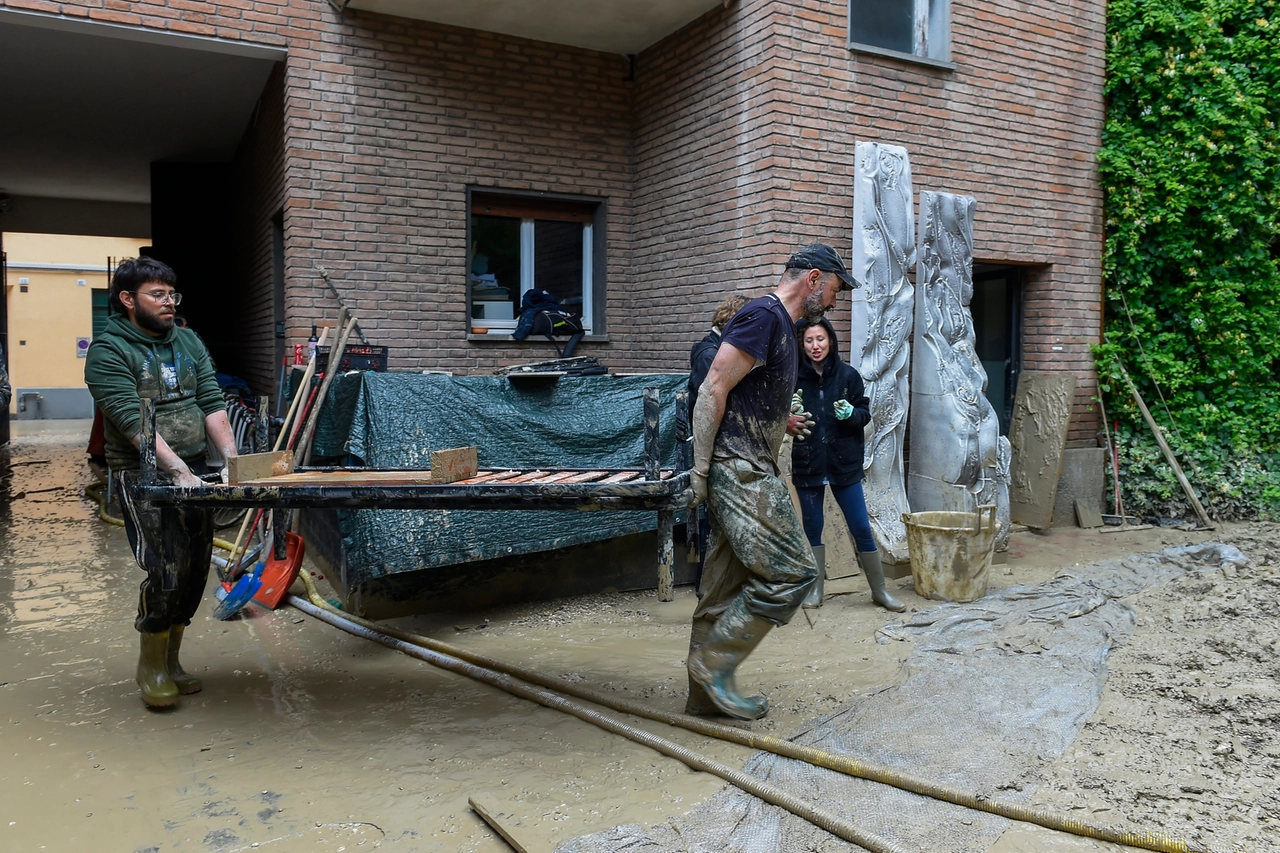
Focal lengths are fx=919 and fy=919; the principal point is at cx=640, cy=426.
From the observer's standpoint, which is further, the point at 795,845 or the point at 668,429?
the point at 668,429

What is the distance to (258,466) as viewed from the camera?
416 centimetres

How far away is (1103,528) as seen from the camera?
340 inches

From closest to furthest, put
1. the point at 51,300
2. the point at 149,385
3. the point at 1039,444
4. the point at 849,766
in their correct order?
the point at 849,766 → the point at 149,385 → the point at 1039,444 → the point at 51,300

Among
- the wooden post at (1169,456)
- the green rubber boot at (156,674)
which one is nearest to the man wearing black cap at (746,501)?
the green rubber boot at (156,674)

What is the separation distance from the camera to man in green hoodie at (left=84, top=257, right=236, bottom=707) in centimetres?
418

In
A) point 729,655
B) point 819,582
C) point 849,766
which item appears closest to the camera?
point 849,766

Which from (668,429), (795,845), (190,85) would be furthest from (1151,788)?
(190,85)

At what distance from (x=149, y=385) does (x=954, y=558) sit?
4862 millimetres

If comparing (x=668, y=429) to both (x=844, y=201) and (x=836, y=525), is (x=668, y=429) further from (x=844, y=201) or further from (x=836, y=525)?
(x=844, y=201)

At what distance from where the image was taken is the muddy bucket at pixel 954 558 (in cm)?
608

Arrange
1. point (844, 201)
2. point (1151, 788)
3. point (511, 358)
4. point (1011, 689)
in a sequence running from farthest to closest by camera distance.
Answer: point (511, 358)
point (844, 201)
point (1011, 689)
point (1151, 788)

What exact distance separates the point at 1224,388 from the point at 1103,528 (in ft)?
6.39

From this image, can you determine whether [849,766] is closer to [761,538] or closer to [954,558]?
[761,538]

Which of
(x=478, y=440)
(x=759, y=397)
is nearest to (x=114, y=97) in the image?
(x=478, y=440)
